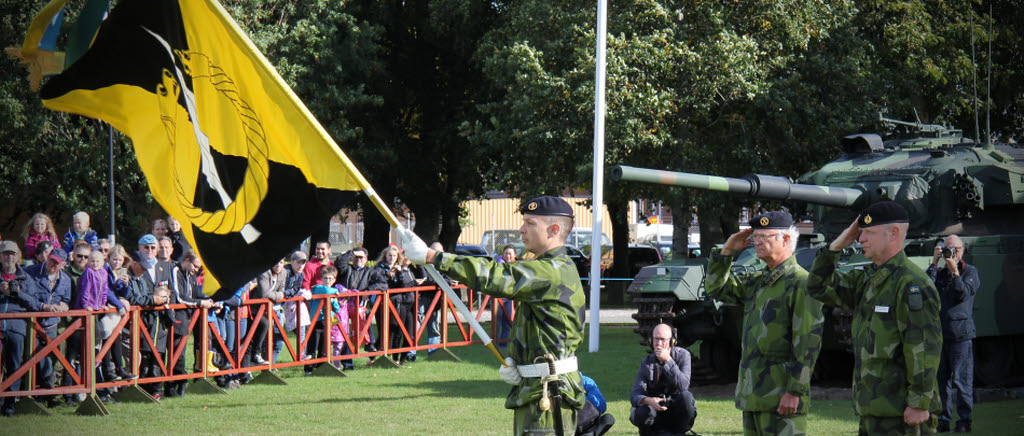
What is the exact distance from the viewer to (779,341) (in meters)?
7.21

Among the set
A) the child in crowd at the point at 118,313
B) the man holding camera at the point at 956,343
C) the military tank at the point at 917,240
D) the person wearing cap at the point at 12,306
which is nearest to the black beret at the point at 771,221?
the man holding camera at the point at 956,343

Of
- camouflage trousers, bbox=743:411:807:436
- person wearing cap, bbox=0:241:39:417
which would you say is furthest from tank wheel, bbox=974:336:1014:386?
person wearing cap, bbox=0:241:39:417

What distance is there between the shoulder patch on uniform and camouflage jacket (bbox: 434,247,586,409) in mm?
1821

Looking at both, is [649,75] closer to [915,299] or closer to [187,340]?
[187,340]

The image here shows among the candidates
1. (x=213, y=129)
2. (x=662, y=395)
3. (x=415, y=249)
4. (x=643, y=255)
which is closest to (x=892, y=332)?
(x=415, y=249)

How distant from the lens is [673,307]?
1405 cm

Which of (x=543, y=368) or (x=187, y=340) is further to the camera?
(x=187, y=340)

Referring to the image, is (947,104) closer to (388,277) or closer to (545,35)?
(545,35)

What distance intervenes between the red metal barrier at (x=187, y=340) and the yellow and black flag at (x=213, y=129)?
328cm

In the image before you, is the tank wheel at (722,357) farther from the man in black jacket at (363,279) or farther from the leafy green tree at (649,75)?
the leafy green tree at (649,75)

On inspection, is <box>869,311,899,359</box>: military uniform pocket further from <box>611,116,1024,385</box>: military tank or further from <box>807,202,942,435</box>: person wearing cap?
Result: <box>611,116,1024,385</box>: military tank

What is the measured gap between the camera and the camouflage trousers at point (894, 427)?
6.58 meters

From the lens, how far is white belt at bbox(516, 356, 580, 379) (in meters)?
6.24

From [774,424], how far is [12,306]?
855 cm
